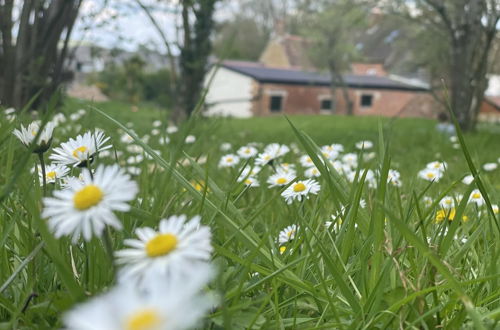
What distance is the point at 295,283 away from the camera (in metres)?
0.72

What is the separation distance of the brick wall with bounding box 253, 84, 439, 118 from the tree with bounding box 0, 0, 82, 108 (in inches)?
767

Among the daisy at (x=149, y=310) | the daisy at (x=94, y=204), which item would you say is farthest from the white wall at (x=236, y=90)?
the daisy at (x=149, y=310)

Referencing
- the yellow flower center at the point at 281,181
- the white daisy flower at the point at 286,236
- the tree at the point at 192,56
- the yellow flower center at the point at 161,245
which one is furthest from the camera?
the tree at the point at 192,56

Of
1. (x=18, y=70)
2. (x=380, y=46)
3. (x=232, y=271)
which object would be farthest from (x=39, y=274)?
(x=380, y=46)

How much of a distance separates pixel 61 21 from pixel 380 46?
31999mm

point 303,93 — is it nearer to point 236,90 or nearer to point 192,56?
point 236,90

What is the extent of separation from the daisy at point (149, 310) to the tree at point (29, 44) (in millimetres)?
2767

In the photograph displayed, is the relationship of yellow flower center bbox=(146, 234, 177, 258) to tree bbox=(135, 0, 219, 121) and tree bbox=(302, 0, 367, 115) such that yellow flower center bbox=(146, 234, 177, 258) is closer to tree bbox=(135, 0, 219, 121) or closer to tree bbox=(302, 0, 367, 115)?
tree bbox=(135, 0, 219, 121)

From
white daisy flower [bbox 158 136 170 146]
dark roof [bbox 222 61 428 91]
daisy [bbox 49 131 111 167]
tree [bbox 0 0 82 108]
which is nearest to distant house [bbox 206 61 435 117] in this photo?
dark roof [bbox 222 61 428 91]

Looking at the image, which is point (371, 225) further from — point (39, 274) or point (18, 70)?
point (18, 70)

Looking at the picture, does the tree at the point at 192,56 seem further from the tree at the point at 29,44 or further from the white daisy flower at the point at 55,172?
the white daisy flower at the point at 55,172

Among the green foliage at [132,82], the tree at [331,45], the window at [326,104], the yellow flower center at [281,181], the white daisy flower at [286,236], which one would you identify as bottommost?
the window at [326,104]

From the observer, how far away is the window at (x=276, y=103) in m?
25.4

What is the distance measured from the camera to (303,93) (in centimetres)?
2672
